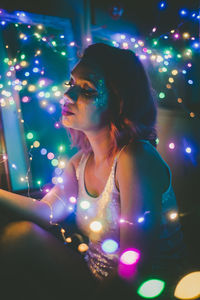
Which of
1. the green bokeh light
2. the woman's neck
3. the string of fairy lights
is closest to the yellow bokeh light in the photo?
the green bokeh light

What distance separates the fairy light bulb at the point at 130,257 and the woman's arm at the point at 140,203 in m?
0.01

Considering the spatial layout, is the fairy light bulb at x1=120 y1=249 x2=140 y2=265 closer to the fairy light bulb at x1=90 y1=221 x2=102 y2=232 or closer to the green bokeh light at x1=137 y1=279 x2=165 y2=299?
the green bokeh light at x1=137 y1=279 x2=165 y2=299

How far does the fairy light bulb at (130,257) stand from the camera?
95 cm

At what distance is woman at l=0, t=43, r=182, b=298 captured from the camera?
1.06 m

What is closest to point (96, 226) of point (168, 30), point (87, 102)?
point (87, 102)

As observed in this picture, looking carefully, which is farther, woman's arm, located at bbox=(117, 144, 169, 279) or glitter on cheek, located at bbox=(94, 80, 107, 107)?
glitter on cheek, located at bbox=(94, 80, 107, 107)

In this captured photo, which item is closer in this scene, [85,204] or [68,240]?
[85,204]

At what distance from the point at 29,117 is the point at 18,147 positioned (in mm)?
300

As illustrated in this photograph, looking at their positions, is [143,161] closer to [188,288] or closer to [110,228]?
[110,228]

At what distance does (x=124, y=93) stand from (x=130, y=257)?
823 mm

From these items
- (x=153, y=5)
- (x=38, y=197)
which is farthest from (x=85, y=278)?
(x=153, y=5)

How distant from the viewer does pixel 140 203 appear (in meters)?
1.05

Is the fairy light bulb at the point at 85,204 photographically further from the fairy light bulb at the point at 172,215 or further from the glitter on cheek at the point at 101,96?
the glitter on cheek at the point at 101,96

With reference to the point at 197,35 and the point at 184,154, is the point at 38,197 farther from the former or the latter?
the point at 197,35
